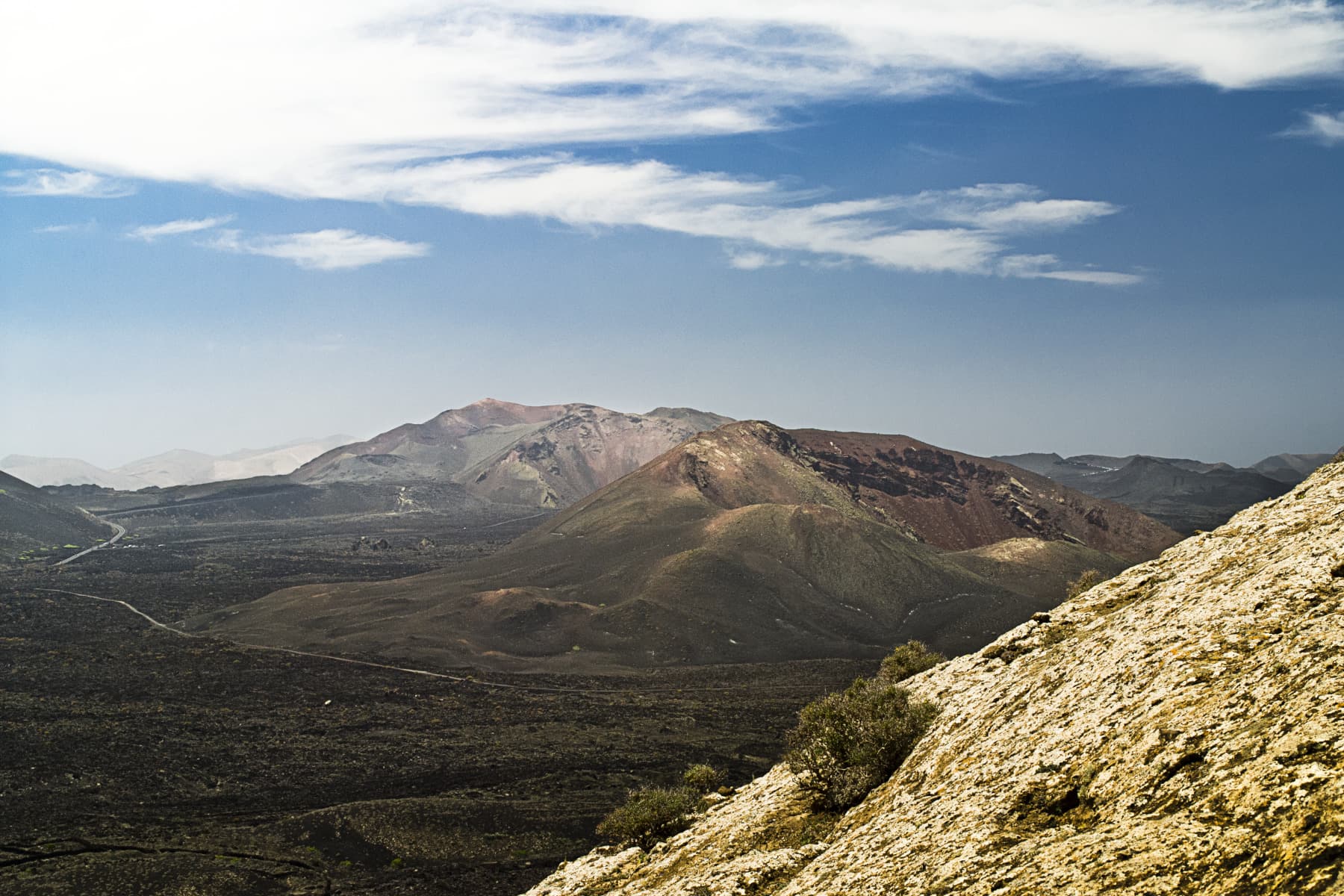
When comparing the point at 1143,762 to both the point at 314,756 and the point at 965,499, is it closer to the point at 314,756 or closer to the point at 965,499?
the point at 314,756

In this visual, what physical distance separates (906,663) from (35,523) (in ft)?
505

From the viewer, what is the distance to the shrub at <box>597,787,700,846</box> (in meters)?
19.5

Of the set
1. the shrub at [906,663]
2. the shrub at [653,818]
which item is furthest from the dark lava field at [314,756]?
the shrub at [906,663]

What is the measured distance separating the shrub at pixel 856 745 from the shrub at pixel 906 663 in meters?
6.92

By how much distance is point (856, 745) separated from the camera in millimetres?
15211

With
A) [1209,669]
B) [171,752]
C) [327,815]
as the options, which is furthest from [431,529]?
[1209,669]

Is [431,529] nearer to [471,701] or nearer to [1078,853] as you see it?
[471,701]

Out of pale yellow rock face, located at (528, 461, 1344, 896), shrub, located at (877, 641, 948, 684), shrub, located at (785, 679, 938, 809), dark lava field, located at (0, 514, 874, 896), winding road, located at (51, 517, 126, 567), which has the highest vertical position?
pale yellow rock face, located at (528, 461, 1344, 896)

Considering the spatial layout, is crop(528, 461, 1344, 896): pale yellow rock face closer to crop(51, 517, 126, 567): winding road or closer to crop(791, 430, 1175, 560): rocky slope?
crop(791, 430, 1175, 560): rocky slope

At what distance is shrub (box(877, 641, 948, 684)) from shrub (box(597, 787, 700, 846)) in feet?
21.8

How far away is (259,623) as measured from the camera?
262ft

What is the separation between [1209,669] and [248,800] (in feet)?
133

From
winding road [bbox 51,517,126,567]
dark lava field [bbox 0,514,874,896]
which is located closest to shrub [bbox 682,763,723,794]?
dark lava field [bbox 0,514,874,896]


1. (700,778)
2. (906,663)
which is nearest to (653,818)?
(700,778)
